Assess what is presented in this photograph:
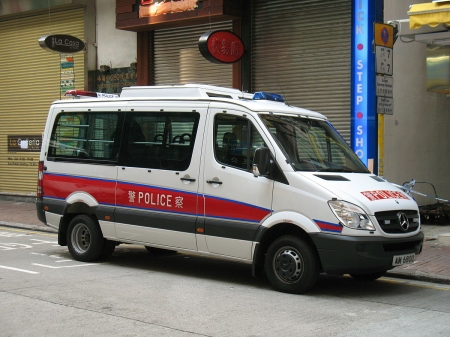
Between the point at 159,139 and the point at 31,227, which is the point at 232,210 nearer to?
the point at 159,139

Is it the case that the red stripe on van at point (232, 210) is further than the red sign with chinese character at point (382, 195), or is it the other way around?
the red stripe on van at point (232, 210)

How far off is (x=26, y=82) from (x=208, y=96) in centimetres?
1271

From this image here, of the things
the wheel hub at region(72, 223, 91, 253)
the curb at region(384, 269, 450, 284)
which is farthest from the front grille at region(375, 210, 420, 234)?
the wheel hub at region(72, 223, 91, 253)

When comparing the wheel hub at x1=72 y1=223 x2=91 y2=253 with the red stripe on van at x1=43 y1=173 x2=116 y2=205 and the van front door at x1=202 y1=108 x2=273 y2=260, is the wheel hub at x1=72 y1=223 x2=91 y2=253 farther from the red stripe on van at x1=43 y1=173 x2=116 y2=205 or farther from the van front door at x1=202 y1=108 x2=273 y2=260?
the van front door at x1=202 y1=108 x2=273 y2=260

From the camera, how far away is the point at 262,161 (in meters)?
8.24

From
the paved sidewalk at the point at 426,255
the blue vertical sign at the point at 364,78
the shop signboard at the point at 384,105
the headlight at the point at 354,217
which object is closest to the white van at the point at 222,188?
the headlight at the point at 354,217

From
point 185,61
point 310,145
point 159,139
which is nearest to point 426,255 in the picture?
point 310,145

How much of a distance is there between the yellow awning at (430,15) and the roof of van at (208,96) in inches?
121

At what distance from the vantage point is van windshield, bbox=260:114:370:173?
852 cm

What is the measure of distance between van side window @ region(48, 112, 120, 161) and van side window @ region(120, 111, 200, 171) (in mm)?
289

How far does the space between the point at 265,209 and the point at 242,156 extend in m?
0.77

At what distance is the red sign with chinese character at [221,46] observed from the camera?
1444cm

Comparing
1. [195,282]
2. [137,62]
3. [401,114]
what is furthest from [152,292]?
[137,62]

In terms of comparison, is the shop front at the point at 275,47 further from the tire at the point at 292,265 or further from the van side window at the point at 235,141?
the tire at the point at 292,265
